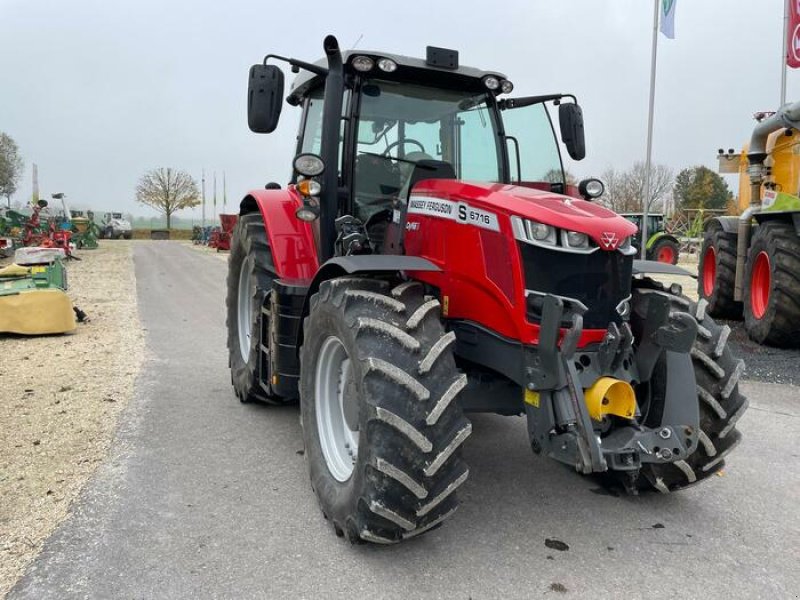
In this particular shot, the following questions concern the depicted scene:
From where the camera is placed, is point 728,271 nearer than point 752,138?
No

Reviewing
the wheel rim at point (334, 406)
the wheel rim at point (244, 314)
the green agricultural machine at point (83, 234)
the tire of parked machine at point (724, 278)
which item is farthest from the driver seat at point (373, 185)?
the green agricultural machine at point (83, 234)

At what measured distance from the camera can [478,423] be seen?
488 centimetres

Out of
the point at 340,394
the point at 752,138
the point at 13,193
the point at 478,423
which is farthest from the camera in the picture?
the point at 13,193

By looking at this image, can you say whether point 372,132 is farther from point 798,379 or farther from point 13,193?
point 13,193

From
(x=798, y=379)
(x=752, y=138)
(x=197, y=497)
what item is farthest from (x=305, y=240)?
(x=752, y=138)

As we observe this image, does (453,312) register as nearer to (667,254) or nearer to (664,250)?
(664,250)

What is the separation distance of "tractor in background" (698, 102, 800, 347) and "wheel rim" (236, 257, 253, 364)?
19.2 feet

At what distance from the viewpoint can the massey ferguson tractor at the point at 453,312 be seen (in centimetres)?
276

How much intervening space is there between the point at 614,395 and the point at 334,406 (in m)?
1.48

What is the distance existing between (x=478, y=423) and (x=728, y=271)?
6691 mm

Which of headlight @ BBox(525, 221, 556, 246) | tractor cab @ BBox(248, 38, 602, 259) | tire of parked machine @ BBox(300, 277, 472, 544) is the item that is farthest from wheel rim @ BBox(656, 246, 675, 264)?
tire of parked machine @ BBox(300, 277, 472, 544)

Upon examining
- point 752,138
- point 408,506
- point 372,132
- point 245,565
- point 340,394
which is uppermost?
point 752,138

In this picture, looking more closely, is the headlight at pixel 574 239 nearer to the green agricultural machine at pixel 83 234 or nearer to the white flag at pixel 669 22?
the white flag at pixel 669 22

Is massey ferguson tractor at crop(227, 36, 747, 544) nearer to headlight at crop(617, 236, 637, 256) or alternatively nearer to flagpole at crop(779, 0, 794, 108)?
headlight at crop(617, 236, 637, 256)
